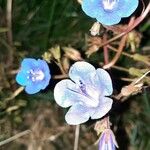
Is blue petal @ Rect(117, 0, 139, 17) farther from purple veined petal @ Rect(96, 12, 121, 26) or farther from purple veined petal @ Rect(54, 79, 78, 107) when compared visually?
purple veined petal @ Rect(54, 79, 78, 107)

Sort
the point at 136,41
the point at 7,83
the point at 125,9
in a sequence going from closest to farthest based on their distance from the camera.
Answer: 1. the point at 125,9
2. the point at 136,41
3. the point at 7,83

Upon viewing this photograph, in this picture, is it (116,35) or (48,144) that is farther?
(48,144)

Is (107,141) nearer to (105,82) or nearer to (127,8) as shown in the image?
(105,82)

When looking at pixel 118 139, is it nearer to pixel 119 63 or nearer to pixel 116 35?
pixel 119 63

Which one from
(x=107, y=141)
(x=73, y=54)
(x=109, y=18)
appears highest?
(x=109, y=18)

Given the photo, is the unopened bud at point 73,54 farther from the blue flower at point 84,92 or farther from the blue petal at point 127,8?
the blue petal at point 127,8

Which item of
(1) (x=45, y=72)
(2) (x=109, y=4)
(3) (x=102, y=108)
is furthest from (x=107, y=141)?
(2) (x=109, y=4)

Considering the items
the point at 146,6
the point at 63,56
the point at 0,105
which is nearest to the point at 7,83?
the point at 0,105
